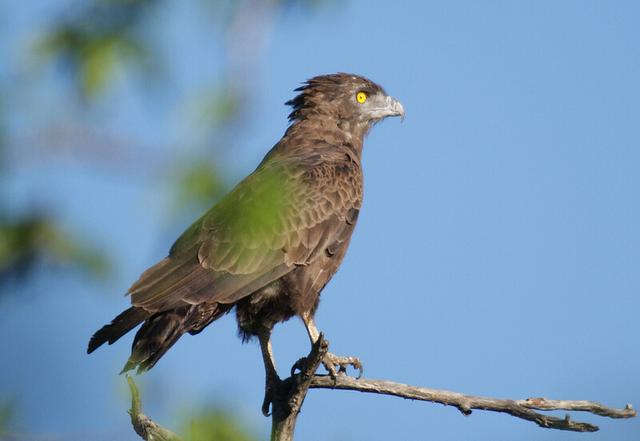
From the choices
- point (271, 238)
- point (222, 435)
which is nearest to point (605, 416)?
point (271, 238)

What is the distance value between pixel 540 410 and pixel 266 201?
4032 millimetres

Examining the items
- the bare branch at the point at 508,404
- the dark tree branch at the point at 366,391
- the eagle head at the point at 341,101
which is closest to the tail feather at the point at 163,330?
the dark tree branch at the point at 366,391

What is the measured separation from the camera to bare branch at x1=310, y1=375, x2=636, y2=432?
5.89m

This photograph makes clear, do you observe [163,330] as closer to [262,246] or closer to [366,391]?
[262,246]

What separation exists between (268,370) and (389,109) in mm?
3010

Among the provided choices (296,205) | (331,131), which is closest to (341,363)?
(296,205)

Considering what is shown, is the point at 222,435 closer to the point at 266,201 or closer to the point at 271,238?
the point at 266,201

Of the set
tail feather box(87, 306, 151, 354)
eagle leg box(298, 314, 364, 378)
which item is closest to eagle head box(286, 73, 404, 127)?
eagle leg box(298, 314, 364, 378)

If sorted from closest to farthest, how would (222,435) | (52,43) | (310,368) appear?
(52,43), (222,435), (310,368)

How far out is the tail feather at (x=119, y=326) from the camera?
5469 millimetres

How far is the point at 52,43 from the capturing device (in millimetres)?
2463

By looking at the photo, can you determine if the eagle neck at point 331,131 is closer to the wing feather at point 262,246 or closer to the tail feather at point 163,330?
the wing feather at point 262,246

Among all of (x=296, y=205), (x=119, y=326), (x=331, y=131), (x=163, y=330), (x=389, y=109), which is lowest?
(x=119, y=326)

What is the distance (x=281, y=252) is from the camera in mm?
7133
